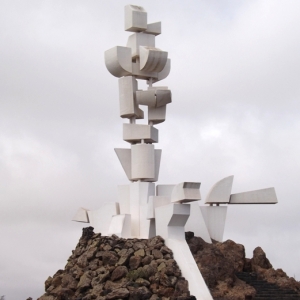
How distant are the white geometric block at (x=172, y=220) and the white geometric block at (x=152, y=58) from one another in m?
5.80

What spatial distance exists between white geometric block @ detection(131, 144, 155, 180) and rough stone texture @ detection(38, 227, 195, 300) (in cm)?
304

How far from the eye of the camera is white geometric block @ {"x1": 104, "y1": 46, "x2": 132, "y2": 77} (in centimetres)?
3023

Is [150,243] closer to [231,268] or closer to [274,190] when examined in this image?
[231,268]

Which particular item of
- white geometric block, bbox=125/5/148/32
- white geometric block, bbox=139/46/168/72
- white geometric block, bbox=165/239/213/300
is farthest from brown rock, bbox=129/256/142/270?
white geometric block, bbox=125/5/148/32

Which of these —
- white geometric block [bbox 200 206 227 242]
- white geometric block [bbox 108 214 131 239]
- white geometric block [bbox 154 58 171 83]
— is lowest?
white geometric block [bbox 108 214 131 239]

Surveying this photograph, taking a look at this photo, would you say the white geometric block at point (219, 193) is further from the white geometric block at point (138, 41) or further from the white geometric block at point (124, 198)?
the white geometric block at point (138, 41)

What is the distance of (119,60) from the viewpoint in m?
30.2

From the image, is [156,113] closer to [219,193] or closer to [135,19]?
[135,19]

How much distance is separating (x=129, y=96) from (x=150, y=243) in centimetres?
625

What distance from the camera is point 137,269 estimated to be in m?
26.3

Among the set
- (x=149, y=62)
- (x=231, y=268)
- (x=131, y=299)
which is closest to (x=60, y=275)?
(x=131, y=299)

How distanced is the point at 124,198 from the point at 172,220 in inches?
137

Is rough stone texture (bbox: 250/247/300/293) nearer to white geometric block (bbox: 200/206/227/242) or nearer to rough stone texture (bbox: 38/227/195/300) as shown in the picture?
white geometric block (bbox: 200/206/227/242)

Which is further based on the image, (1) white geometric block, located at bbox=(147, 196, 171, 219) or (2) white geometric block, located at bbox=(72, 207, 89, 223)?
(2) white geometric block, located at bbox=(72, 207, 89, 223)
